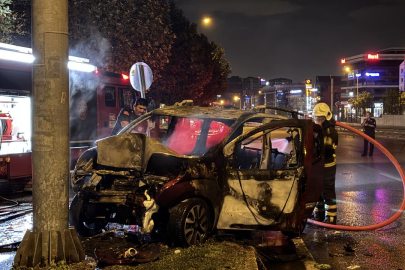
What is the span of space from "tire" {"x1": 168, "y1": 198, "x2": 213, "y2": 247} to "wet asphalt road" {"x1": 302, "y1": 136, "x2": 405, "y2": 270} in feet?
4.88

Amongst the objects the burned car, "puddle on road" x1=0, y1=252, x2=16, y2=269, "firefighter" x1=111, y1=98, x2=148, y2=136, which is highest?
"firefighter" x1=111, y1=98, x2=148, y2=136

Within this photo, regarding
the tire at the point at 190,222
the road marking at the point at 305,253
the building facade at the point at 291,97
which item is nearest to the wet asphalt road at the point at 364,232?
the road marking at the point at 305,253

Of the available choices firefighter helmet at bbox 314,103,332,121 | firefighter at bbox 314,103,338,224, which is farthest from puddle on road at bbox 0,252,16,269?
firefighter helmet at bbox 314,103,332,121

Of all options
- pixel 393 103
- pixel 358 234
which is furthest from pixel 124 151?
pixel 393 103

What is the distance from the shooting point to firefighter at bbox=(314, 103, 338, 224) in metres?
7.59

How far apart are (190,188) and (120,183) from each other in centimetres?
99

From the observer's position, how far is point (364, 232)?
7.25 m

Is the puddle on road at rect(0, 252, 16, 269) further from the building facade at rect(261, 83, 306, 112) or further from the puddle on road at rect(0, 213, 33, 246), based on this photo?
the building facade at rect(261, 83, 306, 112)

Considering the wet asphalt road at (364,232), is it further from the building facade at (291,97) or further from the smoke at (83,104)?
the building facade at (291,97)

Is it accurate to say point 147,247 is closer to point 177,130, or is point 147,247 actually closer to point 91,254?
point 91,254

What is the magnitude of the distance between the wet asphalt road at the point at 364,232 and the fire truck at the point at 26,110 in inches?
222

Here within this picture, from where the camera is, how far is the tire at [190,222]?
5289mm

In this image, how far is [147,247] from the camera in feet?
17.3

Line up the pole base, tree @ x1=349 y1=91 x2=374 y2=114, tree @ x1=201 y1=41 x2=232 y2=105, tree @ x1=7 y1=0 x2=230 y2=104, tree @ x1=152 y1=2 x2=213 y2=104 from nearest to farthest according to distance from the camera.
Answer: the pole base < tree @ x1=7 y1=0 x2=230 y2=104 < tree @ x1=152 y1=2 x2=213 y2=104 < tree @ x1=201 y1=41 x2=232 y2=105 < tree @ x1=349 y1=91 x2=374 y2=114
